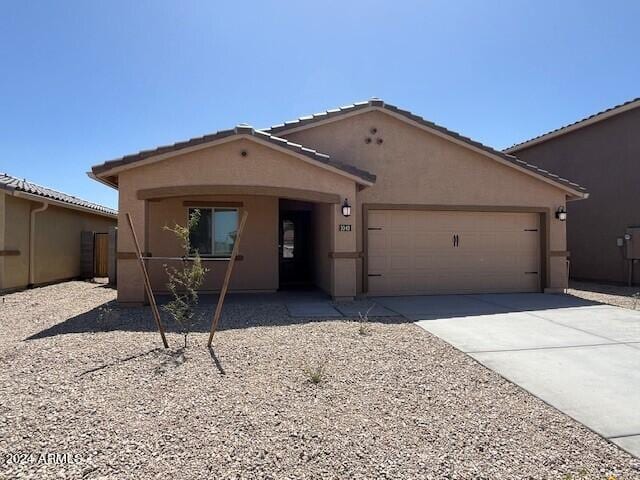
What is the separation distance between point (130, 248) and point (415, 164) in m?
7.72

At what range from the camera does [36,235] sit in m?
13.3

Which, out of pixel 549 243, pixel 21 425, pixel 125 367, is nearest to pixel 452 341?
pixel 125 367

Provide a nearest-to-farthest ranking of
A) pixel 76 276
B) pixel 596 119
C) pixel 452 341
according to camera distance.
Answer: pixel 452 341, pixel 596 119, pixel 76 276

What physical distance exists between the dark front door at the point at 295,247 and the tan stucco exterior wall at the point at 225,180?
14.4 ft

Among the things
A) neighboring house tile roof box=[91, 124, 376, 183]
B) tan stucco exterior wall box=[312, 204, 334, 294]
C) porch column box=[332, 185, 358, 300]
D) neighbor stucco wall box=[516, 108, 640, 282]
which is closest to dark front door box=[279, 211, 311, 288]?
tan stucco exterior wall box=[312, 204, 334, 294]

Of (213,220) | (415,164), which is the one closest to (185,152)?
(213,220)

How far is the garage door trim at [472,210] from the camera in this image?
11.3m

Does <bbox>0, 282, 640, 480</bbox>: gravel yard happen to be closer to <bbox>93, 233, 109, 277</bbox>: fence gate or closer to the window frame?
the window frame

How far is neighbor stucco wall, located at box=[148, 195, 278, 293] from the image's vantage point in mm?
11484

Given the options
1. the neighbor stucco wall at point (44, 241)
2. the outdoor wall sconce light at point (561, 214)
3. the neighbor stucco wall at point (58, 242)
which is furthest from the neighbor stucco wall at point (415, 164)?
the neighbor stucco wall at point (58, 242)

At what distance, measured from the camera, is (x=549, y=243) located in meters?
12.4

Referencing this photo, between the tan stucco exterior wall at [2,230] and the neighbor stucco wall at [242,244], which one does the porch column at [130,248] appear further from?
the tan stucco exterior wall at [2,230]

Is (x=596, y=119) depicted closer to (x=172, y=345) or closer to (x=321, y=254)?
(x=321, y=254)

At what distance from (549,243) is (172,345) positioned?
1096 centimetres
